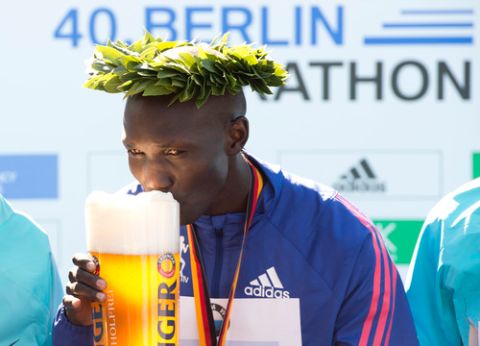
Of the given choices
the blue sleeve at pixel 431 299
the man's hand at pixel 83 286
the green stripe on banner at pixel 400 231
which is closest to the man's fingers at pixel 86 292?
the man's hand at pixel 83 286

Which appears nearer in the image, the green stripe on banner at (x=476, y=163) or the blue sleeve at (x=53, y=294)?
the blue sleeve at (x=53, y=294)

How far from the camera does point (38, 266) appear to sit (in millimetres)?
2434

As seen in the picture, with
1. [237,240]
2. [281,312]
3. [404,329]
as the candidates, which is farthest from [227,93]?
[404,329]

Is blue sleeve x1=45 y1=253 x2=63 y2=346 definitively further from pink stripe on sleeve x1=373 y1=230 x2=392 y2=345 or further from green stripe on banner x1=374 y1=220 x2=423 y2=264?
green stripe on banner x1=374 y1=220 x2=423 y2=264

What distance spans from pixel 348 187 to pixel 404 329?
183cm

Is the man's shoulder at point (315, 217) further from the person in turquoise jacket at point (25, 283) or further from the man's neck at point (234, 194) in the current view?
Answer: the person in turquoise jacket at point (25, 283)

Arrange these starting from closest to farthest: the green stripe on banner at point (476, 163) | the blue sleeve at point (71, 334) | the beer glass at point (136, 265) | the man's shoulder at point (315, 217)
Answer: the beer glass at point (136, 265) < the blue sleeve at point (71, 334) < the man's shoulder at point (315, 217) < the green stripe on banner at point (476, 163)

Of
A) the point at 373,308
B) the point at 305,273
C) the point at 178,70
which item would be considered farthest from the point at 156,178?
the point at 373,308

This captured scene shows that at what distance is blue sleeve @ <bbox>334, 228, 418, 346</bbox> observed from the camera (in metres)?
2.08

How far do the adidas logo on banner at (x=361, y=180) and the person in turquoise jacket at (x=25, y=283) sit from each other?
172cm

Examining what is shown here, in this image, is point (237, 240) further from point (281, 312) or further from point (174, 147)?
point (174, 147)

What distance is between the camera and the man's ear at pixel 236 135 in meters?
2.10

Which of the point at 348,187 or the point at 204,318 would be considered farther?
the point at 348,187

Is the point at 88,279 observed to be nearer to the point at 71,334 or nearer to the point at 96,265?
the point at 96,265
